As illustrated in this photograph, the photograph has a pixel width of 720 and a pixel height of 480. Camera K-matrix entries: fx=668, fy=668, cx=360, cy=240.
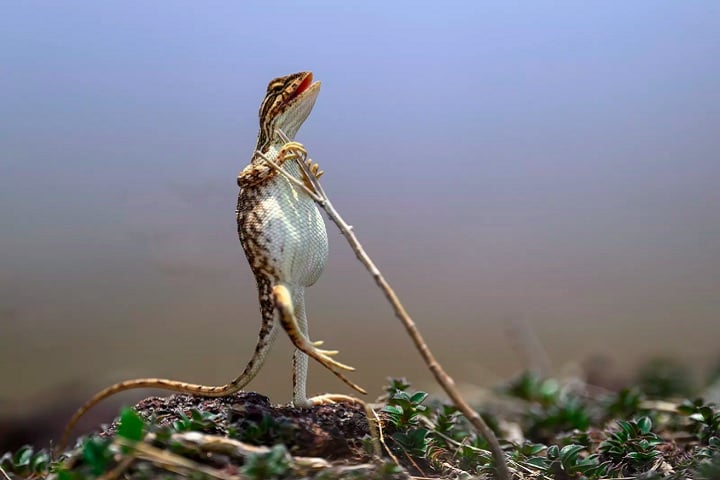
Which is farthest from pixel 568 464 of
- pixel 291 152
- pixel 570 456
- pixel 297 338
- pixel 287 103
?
pixel 287 103

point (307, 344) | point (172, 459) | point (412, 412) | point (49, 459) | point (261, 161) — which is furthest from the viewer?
point (49, 459)

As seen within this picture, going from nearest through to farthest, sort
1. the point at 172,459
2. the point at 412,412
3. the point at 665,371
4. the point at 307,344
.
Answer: the point at 172,459, the point at 307,344, the point at 412,412, the point at 665,371

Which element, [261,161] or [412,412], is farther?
[261,161]

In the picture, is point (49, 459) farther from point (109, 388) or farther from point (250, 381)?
point (250, 381)

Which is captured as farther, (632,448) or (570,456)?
(632,448)

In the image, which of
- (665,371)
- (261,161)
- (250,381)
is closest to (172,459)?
(250,381)

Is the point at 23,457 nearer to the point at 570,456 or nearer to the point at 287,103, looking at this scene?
the point at 287,103

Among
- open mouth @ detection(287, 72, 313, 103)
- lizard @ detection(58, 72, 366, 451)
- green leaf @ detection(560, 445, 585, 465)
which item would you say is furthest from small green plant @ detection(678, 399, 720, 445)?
open mouth @ detection(287, 72, 313, 103)
